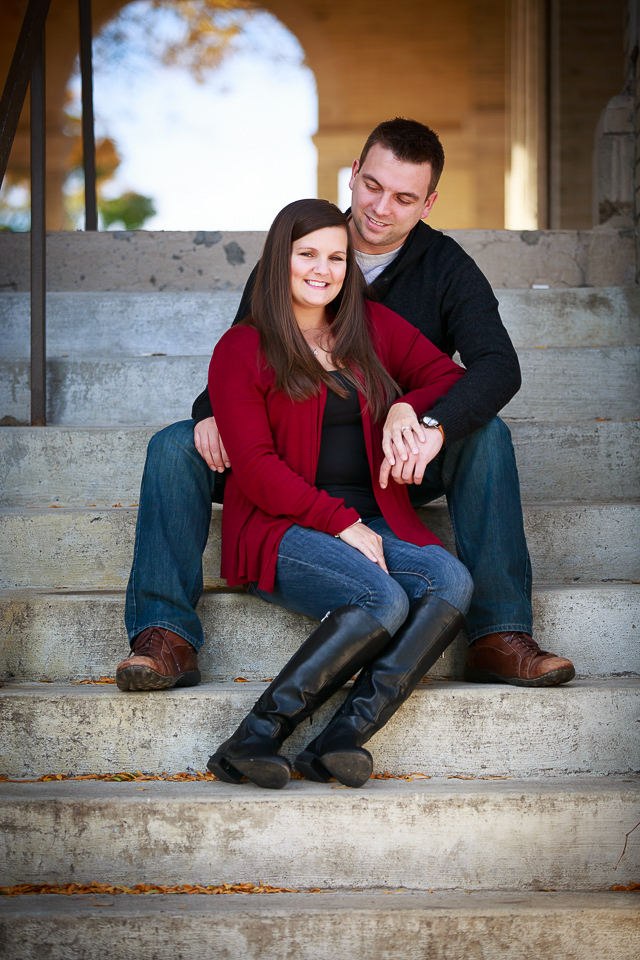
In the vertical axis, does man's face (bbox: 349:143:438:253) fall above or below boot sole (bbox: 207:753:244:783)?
above

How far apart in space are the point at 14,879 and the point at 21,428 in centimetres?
126

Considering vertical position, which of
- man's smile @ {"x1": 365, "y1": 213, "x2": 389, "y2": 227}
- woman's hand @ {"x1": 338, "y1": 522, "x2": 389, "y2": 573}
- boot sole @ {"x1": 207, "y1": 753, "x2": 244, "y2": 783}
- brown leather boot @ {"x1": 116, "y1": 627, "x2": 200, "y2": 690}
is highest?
man's smile @ {"x1": 365, "y1": 213, "x2": 389, "y2": 227}

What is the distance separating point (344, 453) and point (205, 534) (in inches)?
13.4

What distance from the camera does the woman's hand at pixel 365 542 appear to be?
1714 millimetres

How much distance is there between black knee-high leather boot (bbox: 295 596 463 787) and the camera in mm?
1525

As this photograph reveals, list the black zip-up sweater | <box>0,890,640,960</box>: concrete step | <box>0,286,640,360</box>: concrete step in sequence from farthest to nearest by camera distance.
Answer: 1. <box>0,286,640,360</box>: concrete step
2. the black zip-up sweater
3. <box>0,890,640,960</box>: concrete step

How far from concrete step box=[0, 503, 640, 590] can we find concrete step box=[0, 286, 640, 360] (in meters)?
0.94

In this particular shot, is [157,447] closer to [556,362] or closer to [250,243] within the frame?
[556,362]

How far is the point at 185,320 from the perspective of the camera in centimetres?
303

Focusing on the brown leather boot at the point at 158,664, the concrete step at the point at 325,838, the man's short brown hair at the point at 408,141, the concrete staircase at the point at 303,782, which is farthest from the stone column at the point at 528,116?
the concrete step at the point at 325,838

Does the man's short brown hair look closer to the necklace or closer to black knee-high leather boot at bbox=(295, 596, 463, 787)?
the necklace

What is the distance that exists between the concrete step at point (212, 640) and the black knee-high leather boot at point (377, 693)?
0.29 metres

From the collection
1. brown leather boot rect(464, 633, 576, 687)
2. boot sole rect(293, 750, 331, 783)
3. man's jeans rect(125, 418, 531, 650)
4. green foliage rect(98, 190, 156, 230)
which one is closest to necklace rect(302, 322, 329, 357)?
man's jeans rect(125, 418, 531, 650)

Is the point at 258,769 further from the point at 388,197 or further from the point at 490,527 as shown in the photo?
the point at 388,197
